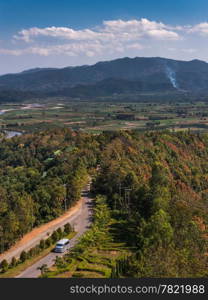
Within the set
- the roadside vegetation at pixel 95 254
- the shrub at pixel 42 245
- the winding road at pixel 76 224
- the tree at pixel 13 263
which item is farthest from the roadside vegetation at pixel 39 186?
the roadside vegetation at pixel 95 254

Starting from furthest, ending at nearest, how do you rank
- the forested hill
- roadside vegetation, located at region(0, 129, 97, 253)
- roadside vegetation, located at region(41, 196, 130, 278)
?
roadside vegetation, located at region(0, 129, 97, 253)
roadside vegetation, located at region(41, 196, 130, 278)
the forested hill

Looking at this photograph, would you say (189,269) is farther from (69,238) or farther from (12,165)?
(12,165)

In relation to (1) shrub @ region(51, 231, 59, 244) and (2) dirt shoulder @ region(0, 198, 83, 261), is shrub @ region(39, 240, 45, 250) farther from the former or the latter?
(2) dirt shoulder @ region(0, 198, 83, 261)

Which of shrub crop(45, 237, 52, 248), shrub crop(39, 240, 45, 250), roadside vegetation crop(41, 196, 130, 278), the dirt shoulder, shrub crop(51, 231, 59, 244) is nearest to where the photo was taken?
roadside vegetation crop(41, 196, 130, 278)

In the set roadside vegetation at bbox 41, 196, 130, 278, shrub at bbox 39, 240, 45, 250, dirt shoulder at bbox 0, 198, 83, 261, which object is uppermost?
roadside vegetation at bbox 41, 196, 130, 278

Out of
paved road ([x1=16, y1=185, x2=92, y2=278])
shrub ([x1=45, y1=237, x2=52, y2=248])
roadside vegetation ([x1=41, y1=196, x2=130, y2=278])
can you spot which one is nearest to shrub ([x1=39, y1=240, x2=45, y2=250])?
shrub ([x1=45, y1=237, x2=52, y2=248])

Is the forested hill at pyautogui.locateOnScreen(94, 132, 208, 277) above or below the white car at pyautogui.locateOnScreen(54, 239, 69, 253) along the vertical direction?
above
